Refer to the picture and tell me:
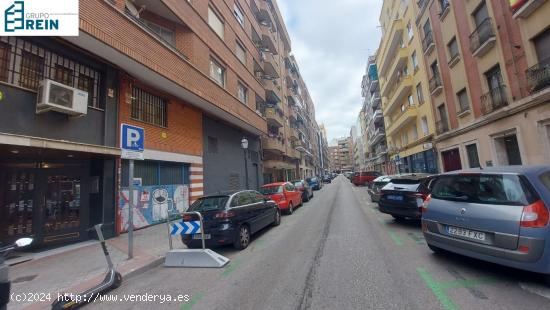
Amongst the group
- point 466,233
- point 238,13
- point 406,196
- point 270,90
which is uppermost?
point 238,13

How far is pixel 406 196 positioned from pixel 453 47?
1372 cm

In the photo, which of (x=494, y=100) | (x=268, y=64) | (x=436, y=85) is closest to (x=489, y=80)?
(x=494, y=100)

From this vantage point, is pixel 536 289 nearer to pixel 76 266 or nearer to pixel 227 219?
pixel 227 219

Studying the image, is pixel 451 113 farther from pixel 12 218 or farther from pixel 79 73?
pixel 12 218

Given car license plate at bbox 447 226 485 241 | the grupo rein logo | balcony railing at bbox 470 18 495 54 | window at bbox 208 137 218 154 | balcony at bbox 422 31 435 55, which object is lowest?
car license plate at bbox 447 226 485 241

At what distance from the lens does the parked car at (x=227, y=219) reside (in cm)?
656

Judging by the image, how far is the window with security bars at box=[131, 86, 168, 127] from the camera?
10.2 meters

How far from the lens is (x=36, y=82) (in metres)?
7.02

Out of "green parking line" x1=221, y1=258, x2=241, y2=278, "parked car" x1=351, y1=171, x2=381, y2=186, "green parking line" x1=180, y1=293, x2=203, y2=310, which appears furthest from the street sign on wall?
"parked car" x1=351, y1=171, x2=381, y2=186

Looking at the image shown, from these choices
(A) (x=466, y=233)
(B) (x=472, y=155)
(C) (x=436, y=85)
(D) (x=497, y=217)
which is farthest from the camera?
(C) (x=436, y=85)

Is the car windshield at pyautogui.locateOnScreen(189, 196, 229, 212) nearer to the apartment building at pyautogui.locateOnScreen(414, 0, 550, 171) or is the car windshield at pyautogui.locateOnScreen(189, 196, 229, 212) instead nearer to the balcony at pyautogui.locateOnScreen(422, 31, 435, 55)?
the apartment building at pyautogui.locateOnScreen(414, 0, 550, 171)

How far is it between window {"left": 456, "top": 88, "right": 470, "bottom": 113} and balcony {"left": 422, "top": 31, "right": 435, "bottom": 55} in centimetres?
461

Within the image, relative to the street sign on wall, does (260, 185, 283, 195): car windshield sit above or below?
below

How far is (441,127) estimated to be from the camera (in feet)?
62.2
